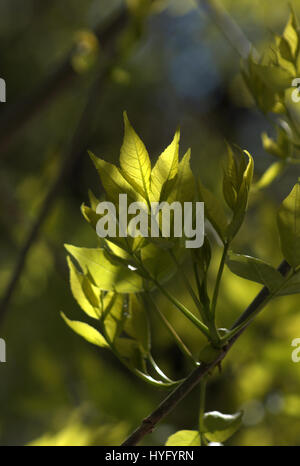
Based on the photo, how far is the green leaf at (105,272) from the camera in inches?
8.3

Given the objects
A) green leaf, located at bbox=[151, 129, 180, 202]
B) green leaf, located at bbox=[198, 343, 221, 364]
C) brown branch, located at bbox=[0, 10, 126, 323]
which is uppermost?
green leaf, located at bbox=[151, 129, 180, 202]

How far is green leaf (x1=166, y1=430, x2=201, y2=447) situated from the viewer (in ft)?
0.73

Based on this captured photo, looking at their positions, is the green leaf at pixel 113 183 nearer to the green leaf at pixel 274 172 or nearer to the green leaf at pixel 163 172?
the green leaf at pixel 163 172

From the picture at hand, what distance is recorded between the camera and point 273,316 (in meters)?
0.54

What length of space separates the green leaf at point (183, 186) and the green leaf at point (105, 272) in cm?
4

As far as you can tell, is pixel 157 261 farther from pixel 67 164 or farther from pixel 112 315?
pixel 67 164

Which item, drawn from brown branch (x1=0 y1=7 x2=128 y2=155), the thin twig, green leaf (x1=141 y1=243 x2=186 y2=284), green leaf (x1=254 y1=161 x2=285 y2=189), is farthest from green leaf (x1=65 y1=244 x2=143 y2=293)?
brown branch (x1=0 y1=7 x2=128 y2=155)

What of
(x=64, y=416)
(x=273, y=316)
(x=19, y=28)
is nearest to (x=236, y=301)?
(x=273, y=316)

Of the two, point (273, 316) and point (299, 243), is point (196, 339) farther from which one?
point (299, 243)

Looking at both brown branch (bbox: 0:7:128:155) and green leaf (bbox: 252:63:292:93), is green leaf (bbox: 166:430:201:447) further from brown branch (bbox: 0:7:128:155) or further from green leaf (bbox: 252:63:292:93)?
brown branch (bbox: 0:7:128:155)

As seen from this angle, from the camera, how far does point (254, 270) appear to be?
0.20 metres

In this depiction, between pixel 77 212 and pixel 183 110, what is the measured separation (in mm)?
409

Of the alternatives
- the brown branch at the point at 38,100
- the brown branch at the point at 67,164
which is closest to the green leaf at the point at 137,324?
the brown branch at the point at 67,164

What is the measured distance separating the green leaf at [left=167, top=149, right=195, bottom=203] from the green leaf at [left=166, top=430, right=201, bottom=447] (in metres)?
0.10
